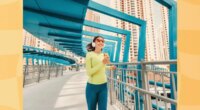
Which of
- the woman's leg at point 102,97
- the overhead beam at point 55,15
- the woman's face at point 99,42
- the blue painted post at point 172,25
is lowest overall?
the woman's leg at point 102,97

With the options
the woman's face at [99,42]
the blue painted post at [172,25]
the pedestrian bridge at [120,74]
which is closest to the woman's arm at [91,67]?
the woman's face at [99,42]

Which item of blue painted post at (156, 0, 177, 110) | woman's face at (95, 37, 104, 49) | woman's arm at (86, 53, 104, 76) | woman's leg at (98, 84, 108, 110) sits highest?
blue painted post at (156, 0, 177, 110)

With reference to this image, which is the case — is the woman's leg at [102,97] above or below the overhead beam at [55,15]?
below

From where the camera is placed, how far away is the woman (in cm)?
309

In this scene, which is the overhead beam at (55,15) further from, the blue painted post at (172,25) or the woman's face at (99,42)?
the woman's face at (99,42)

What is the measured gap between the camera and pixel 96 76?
311 cm

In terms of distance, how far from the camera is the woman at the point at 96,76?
309 cm

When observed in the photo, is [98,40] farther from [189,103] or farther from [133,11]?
[133,11]

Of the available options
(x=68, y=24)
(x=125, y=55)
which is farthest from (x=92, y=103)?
(x=125, y=55)

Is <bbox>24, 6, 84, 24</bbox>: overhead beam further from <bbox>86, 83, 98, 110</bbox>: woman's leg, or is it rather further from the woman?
<bbox>86, 83, 98, 110</bbox>: woman's leg

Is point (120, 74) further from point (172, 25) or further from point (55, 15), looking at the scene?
point (55, 15)

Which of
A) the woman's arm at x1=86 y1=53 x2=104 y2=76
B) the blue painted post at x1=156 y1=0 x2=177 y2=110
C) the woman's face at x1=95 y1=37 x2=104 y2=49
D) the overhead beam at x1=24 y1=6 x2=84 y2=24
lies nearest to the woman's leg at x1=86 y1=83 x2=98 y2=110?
the woman's arm at x1=86 y1=53 x2=104 y2=76

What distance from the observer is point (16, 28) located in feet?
3.92

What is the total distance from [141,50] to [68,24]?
331cm
